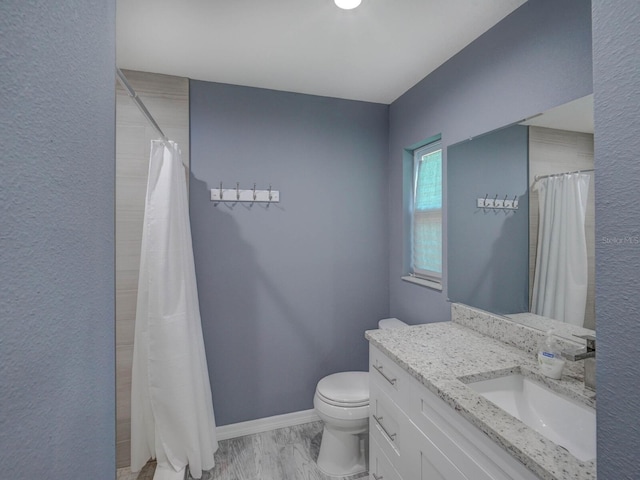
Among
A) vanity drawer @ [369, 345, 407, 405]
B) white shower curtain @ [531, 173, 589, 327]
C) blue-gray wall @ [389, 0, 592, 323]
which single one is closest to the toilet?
vanity drawer @ [369, 345, 407, 405]

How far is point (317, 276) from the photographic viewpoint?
2.38 m

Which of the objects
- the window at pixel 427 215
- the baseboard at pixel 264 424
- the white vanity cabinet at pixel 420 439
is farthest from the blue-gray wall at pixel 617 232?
the baseboard at pixel 264 424

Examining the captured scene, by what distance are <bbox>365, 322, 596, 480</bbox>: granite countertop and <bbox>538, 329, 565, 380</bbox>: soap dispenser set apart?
0.09 feet

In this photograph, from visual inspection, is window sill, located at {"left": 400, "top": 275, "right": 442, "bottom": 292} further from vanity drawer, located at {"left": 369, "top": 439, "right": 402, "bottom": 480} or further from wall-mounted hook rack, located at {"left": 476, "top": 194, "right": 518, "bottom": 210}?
vanity drawer, located at {"left": 369, "top": 439, "right": 402, "bottom": 480}

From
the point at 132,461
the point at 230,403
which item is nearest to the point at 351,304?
the point at 230,403

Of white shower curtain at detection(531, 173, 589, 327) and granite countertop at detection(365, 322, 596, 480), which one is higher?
white shower curtain at detection(531, 173, 589, 327)

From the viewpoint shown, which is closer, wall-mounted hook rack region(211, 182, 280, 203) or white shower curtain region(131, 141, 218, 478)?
white shower curtain region(131, 141, 218, 478)

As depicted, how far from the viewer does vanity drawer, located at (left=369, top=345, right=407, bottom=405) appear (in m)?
1.32

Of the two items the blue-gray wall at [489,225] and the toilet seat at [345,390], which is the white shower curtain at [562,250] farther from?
the toilet seat at [345,390]

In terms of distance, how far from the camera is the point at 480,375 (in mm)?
1167

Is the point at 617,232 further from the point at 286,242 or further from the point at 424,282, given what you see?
the point at 286,242

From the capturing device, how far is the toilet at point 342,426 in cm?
179

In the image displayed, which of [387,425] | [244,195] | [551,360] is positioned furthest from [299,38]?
[387,425]

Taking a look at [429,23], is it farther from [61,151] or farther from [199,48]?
[61,151]
